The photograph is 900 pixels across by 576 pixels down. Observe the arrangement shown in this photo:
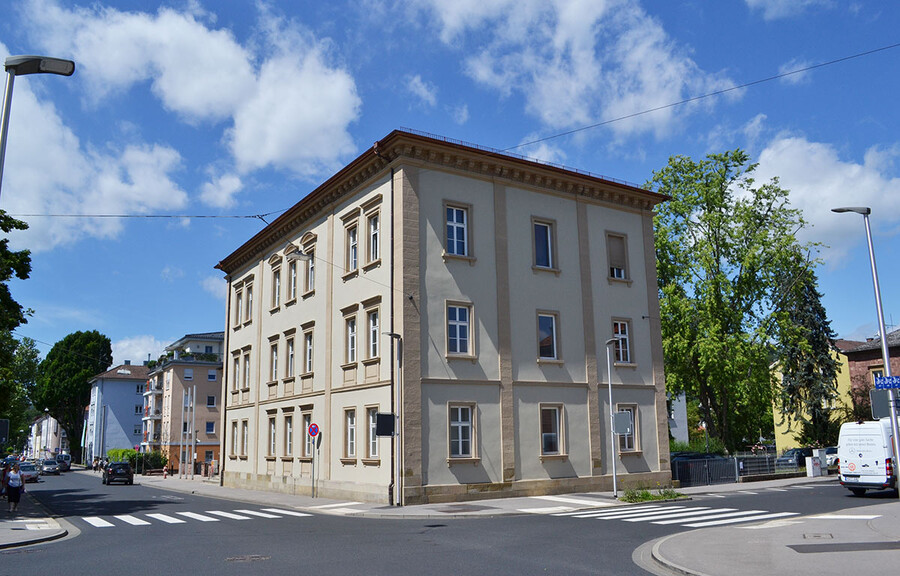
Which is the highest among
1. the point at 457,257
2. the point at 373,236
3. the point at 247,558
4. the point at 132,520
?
the point at 373,236

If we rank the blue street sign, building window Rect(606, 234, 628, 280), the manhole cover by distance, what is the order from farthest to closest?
building window Rect(606, 234, 628, 280) → the blue street sign → the manhole cover

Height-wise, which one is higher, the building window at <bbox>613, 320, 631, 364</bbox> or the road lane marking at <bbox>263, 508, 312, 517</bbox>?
the building window at <bbox>613, 320, 631, 364</bbox>

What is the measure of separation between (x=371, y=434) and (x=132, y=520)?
26.9 feet

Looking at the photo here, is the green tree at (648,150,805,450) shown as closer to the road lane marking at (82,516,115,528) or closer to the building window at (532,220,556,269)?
the building window at (532,220,556,269)

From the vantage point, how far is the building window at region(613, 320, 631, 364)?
29219 millimetres

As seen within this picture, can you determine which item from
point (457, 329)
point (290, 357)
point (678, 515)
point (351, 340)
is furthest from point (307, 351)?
point (678, 515)

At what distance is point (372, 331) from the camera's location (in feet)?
85.9

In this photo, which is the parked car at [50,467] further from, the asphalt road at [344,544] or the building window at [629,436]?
the building window at [629,436]

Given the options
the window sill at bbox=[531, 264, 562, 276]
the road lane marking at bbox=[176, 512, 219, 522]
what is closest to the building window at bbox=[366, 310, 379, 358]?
the window sill at bbox=[531, 264, 562, 276]

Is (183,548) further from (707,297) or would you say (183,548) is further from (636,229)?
(707,297)

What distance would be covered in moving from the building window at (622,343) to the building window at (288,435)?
1455cm

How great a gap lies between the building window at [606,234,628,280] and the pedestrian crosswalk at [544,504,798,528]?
36.9ft

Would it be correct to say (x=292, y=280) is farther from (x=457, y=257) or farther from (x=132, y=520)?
(x=132, y=520)

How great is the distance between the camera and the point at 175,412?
236ft
